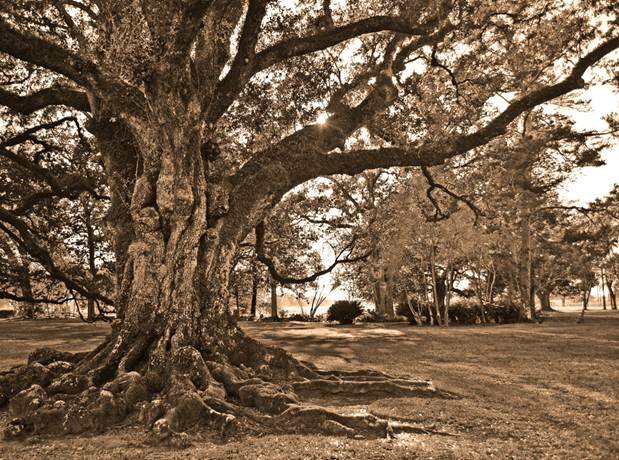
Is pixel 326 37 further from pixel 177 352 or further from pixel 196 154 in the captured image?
pixel 177 352

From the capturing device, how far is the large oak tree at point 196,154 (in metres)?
6.11

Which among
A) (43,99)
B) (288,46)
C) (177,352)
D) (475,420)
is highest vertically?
(288,46)

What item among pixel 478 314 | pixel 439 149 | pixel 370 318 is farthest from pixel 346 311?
pixel 439 149

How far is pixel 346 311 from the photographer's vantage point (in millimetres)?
29250

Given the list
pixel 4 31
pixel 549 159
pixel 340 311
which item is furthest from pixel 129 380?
pixel 549 159

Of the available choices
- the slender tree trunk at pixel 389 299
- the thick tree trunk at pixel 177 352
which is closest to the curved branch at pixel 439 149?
the thick tree trunk at pixel 177 352

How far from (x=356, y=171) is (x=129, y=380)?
6483mm

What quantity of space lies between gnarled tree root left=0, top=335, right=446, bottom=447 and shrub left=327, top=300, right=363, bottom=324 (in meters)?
21.6

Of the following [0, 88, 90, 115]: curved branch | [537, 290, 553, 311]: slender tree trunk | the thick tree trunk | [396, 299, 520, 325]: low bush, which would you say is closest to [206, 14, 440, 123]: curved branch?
the thick tree trunk

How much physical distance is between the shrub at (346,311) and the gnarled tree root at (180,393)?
2162 centimetres

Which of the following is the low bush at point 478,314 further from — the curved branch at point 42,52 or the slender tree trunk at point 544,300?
the slender tree trunk at point 544,300

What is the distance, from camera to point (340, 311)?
96.5 feet

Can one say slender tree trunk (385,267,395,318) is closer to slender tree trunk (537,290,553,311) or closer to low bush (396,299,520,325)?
low bush (396,299,520,325)

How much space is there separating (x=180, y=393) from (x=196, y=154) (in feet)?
12.9
